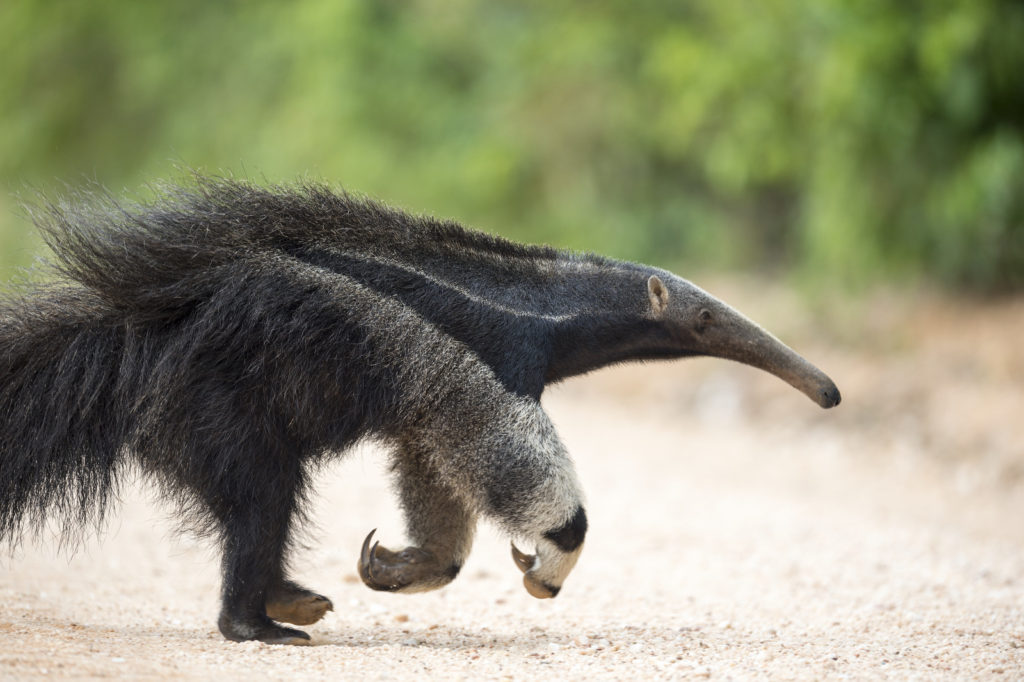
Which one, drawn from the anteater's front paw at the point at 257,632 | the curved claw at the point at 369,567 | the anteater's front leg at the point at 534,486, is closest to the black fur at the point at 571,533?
the anteater's front leg at the point at 534,486

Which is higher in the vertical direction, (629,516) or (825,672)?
(629,516)

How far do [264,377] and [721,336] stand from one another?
6.26ft

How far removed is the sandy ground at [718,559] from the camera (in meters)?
3.71

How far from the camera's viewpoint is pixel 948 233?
10.9 metres

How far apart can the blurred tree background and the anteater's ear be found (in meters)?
1.62

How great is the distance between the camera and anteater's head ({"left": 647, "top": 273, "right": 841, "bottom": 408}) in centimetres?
466

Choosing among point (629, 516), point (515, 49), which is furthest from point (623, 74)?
point (629, 516)

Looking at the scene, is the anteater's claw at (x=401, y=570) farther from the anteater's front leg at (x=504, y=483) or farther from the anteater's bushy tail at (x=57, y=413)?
the anteater's bushy tail at (x=57, y=413)

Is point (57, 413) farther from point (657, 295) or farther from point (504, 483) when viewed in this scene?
point (657, 295)

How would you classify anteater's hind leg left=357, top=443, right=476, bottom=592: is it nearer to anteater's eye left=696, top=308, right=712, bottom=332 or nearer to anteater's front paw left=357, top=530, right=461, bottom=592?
anteater's front paw left=357, top=530, right=461, bottom=592

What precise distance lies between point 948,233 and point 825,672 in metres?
8.35

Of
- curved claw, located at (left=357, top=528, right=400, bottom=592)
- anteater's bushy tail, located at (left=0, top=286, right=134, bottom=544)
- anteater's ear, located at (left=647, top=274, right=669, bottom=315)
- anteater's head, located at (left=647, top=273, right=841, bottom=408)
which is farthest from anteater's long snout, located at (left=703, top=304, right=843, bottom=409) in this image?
anteater's bushy tail, located at (left=0, top=286, right=134, bottom=544)

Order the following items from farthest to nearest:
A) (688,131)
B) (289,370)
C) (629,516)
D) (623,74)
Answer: (623,74) → (688,131) → (629,516) → (289,370)

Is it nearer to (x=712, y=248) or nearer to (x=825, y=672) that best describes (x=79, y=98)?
(x=712, y=248)
